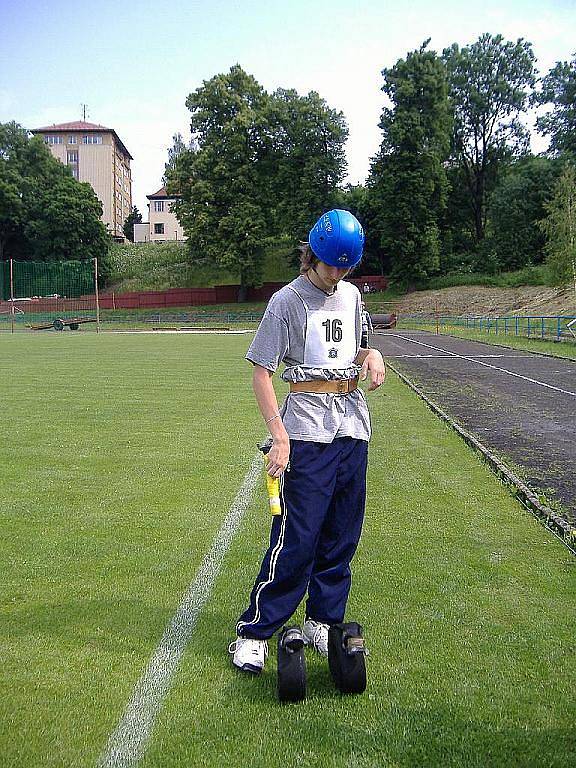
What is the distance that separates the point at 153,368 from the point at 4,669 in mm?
17765

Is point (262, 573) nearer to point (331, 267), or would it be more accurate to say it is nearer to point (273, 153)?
point (331, 267)

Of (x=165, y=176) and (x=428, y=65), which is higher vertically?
(x=428, y=65)

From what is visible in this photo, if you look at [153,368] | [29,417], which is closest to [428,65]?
[153,368]

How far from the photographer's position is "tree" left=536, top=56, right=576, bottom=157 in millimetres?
70312

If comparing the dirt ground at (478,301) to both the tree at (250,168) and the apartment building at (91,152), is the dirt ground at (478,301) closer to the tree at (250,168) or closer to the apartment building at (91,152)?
the tree at (250,168)

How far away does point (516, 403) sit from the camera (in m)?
13.5

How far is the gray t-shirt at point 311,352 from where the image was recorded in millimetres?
3598

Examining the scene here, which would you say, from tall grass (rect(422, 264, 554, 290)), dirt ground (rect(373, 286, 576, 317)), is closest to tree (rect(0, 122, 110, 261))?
dirt ground (rect(373, 286, 576, 317))

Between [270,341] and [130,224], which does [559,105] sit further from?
[270,341]

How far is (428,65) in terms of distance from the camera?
65.8 metres

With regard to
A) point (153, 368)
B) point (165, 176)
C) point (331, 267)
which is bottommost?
point (153, 368)

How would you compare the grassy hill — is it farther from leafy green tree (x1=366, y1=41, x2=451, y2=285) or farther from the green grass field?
the green grass field

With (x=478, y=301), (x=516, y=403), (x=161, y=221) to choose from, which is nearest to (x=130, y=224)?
(x=161, y=221)

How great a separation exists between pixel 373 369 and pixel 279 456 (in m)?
0.62
